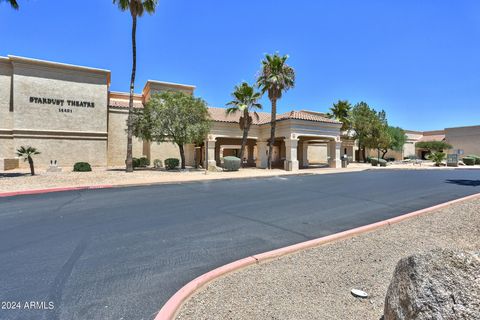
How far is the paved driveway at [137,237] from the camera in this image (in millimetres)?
3551

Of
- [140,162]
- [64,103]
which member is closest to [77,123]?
[64,103]

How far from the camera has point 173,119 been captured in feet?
74.3

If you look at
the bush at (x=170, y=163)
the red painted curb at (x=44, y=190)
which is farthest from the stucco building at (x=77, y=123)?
the red painted curb at (x=44, y=190)

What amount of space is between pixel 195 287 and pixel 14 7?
22680mm

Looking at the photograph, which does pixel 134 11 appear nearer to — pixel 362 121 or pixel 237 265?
pixel 237 265

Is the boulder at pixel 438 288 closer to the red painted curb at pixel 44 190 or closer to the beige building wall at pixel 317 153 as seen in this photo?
the red painted curb at pixel 44 190

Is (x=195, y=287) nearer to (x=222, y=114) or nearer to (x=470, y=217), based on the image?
(x=470, y=217)

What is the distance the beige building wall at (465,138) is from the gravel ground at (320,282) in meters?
63.5

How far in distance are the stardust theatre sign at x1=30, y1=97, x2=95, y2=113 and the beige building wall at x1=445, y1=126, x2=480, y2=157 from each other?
2624 inches

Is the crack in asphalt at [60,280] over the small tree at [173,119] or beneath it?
beneath

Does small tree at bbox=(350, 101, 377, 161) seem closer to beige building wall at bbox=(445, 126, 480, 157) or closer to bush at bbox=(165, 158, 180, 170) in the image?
beige building wall at bbox=(445, 126, 480, 157)

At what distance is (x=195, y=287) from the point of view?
359cm

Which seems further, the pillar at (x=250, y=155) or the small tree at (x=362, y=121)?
the small tree at (x=362, y=121)

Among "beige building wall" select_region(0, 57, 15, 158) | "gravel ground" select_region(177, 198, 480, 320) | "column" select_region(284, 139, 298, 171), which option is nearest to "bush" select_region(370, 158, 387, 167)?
"column" select_region(284, 139, 298, 171)
